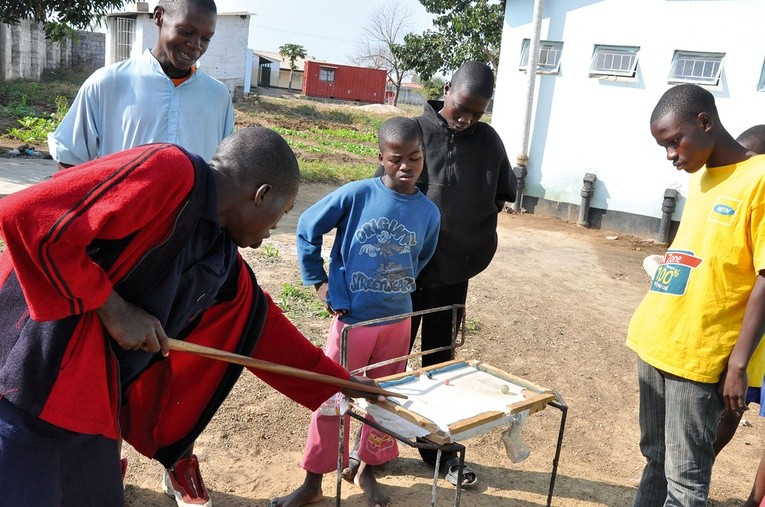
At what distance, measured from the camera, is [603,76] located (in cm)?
997

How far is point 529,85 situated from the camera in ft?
34.4

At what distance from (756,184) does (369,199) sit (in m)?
1.50

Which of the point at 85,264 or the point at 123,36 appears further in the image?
the point at 123,36

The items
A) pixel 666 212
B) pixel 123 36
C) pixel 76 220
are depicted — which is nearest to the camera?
pixel 76 220

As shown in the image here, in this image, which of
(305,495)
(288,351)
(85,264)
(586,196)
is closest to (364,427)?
(305,495)

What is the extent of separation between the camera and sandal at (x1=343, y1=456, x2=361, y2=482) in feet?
10.8

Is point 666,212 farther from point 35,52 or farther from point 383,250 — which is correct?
point 35,52

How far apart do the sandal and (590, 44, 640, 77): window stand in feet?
26.8

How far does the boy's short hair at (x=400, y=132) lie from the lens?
119 inches

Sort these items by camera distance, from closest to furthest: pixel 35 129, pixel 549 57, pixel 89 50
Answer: pixel 549 57, pixel 35 129, pixel 89 50

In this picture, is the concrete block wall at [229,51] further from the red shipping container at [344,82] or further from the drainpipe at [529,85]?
the drainpipe at [529,85]

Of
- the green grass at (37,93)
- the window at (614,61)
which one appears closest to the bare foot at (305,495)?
the window at (614,61)

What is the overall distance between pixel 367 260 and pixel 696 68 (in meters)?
8.04

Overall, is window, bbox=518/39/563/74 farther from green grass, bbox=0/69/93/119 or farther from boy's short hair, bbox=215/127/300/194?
green grass, bbox=0/69/93/119
